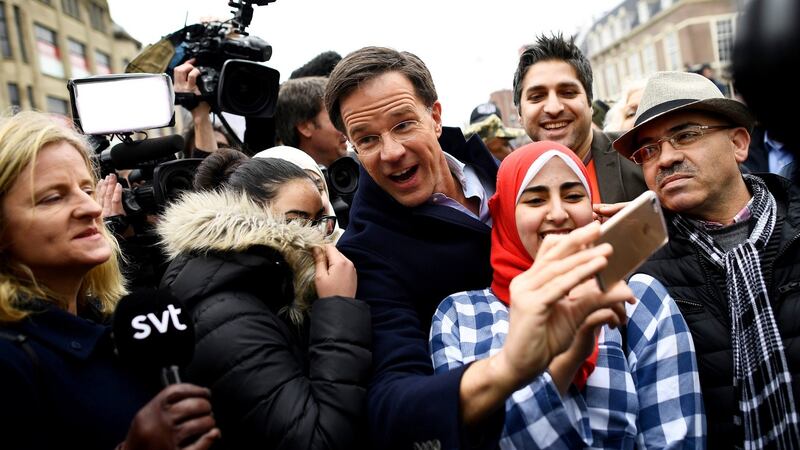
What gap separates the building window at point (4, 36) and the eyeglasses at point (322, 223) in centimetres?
3045

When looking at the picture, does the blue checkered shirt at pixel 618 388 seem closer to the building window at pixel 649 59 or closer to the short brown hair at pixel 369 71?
the short brown hair at pixel 369 71

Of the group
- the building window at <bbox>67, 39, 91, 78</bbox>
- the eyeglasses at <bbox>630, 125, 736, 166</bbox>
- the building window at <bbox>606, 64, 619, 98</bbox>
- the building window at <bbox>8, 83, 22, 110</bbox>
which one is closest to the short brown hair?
the eyeglasses at <bbox>630, 125, 736, 166</bbox>

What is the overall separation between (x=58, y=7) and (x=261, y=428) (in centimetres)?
3708

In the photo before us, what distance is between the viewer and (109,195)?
2.63m

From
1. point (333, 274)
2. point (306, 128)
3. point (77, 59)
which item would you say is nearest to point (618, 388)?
point (333, 274)

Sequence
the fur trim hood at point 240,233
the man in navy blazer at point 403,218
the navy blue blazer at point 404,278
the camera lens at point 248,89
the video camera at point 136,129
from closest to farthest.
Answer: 1. the navy blue blazer at point 404,278
2. the man in navy blazer at point 403,218
3. the fur trim hood at point 240,233
4. the video camera at point 136,129
5. the camera lens at point 248,89

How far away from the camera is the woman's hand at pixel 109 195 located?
8.62 feet

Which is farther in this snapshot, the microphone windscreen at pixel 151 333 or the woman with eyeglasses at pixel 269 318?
the woman with eyeglasses at pixel 269 318

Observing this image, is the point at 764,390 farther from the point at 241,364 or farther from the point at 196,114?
Answer: the point at 196,114

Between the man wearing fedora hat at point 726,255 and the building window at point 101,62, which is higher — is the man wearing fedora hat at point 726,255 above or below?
below

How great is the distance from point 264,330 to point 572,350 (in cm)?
81

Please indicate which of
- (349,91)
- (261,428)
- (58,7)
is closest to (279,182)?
(349,91)

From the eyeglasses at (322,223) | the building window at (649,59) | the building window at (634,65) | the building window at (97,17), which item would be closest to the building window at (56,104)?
the building window at (97,17)

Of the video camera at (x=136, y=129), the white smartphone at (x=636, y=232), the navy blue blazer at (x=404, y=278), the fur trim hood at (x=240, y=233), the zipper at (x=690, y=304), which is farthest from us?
the video camera at (x=136, y=129)
